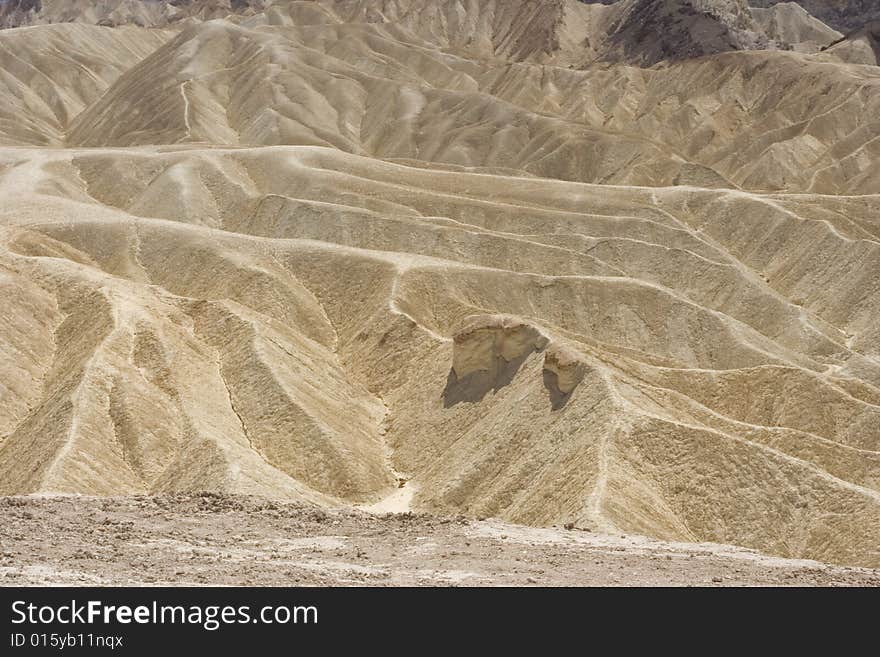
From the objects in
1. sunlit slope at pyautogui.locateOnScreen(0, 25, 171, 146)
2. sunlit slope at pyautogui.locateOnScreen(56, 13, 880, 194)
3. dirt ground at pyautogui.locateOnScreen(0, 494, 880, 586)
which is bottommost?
sunlit slope at pyautogui.locateOnScreen(0, 25, 171, 146)

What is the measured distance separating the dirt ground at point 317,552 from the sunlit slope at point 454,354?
6.18 m

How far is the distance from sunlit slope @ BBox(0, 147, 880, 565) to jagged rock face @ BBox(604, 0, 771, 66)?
9129 cm

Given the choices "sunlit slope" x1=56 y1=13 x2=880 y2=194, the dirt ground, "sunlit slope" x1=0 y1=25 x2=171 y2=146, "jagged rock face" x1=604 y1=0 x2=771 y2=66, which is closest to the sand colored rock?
"sunlit slope" x1=56 y1=13 x2=880 y2=194

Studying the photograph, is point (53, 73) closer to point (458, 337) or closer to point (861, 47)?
point (861, 47)

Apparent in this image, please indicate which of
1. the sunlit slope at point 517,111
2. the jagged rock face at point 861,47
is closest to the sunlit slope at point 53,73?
the sunlit slope at point 517,111

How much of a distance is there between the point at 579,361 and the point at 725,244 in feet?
149

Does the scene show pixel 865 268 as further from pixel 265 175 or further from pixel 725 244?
pixel 265 175

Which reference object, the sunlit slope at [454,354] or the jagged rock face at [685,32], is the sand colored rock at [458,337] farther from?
the jagged rock face at [685,32]

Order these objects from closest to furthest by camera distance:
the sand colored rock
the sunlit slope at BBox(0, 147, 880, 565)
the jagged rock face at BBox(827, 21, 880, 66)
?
the sunlit slope at BBox(0, 147, 880, 565) < the sand colored rock < the jagged rock face at BBox(827, 21, 880, 66)

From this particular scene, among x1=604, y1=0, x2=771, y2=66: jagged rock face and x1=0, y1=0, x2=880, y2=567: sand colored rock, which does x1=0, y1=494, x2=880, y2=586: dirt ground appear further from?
x1=604, y1=0, x2=771, y2=66: jagged rock face

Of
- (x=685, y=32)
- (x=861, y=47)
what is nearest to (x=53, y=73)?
(x=685, y=32)

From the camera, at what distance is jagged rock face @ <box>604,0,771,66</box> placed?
16412 centimetres
